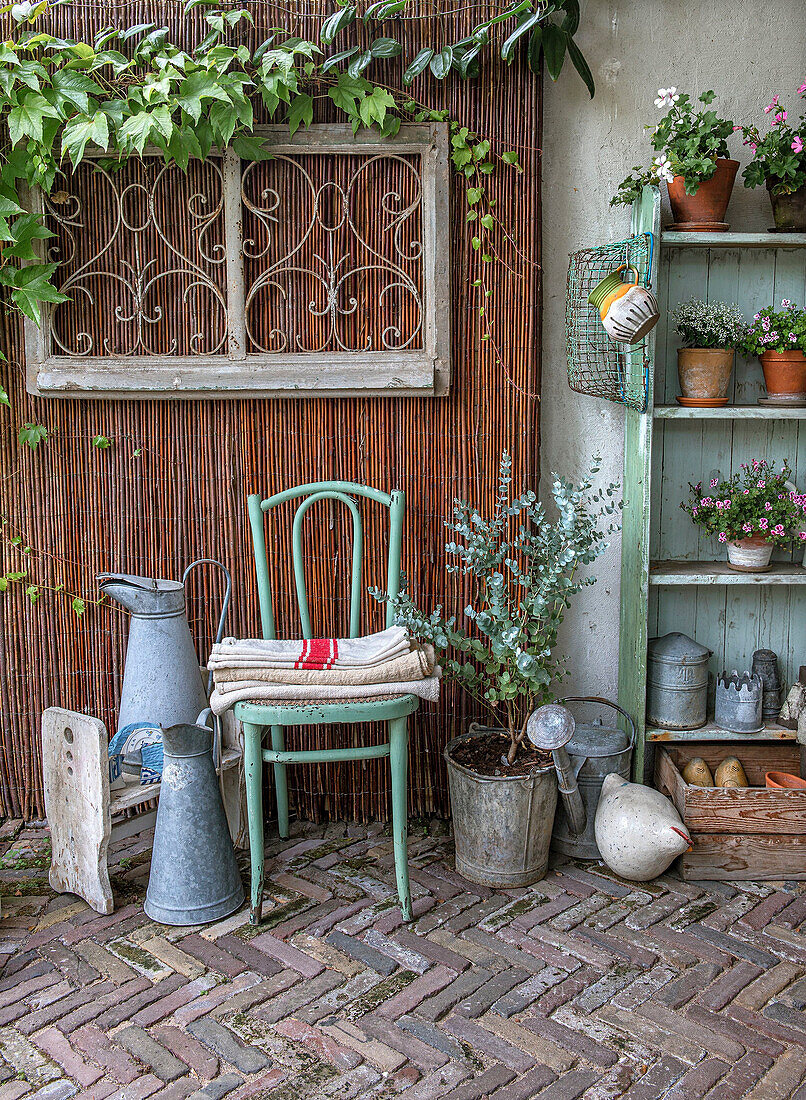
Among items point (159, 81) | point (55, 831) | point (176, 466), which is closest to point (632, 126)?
point (159, 81)

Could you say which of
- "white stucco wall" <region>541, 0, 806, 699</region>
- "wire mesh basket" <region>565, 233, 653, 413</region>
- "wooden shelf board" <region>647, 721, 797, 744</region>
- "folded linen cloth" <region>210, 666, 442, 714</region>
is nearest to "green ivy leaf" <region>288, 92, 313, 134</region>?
"white stucco wall" <region>541, 0, 806, 699</region>

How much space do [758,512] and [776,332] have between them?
579 mm

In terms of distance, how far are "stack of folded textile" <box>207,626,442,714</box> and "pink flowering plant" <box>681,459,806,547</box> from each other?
1.09m

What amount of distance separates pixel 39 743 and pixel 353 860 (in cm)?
117

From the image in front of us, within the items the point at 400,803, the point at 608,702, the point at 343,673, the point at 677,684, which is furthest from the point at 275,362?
the point at 677,684

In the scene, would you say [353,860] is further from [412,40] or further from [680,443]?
[412,40]

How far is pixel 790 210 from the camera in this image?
9.66 ft

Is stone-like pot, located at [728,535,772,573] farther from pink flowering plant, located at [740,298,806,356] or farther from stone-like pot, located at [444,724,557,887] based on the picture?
stone-like pot, located at [444,724,557,887]

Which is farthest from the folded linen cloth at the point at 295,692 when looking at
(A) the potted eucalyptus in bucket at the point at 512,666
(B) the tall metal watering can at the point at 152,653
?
(B) the tall metal watering can at the point at 152,653

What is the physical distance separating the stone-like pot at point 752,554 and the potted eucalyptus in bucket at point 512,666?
22.4 inches

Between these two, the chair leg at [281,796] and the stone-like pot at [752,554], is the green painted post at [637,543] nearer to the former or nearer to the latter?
the stone-like pot at [752,554]

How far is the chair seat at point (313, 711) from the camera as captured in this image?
8.30 feet

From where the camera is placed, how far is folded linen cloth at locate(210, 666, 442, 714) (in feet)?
8.33

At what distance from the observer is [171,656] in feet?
9.45
